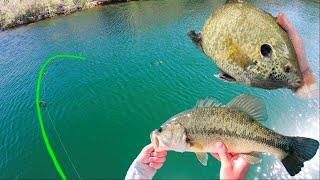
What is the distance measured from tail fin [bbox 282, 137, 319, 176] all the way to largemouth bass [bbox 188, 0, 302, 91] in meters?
0.79

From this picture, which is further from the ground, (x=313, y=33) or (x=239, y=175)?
(x=239, y=175)

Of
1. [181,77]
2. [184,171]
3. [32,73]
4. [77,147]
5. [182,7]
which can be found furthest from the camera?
[182,7]

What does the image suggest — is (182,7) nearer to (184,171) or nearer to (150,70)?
(150,70)

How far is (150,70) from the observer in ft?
66.4

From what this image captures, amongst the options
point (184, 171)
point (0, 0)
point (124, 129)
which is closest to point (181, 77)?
point (124, 129)

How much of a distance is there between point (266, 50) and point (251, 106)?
1.02 m

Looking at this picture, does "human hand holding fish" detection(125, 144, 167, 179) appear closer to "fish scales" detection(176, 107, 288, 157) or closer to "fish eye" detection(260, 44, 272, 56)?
"fish scales" detection(176, 107, 288, 157)

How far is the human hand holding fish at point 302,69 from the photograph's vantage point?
4.18ft

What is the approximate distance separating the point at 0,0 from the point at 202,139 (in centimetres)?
4616

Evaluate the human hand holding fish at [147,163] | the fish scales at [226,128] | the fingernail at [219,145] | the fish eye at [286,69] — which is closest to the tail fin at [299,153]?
the fish scales at [226,128]

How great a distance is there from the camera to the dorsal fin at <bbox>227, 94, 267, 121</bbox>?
2.18 m

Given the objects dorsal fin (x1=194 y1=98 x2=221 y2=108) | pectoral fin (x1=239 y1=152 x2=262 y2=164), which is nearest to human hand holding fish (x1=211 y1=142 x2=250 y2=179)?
pectoral fin (x1=239 y1=152 x2=262 y2=164)

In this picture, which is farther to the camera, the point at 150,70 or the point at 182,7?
the point at 182,7

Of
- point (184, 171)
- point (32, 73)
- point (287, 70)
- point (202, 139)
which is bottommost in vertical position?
point (184, 171)
